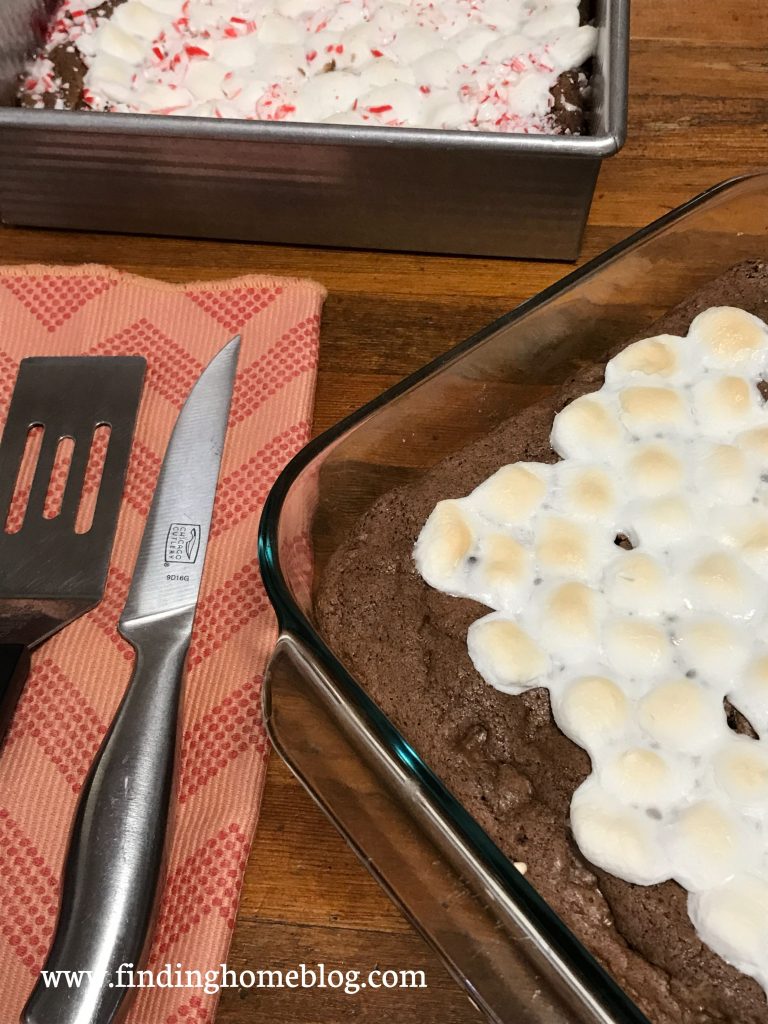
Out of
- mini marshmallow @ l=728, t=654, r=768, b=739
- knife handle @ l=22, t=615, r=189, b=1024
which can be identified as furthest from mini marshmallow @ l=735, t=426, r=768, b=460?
knife handle @ l=22, t=615, r=189, b=1024

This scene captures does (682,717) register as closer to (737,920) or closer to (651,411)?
(737,920)

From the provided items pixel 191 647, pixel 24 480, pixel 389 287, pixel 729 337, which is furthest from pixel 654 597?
pixel 24 480

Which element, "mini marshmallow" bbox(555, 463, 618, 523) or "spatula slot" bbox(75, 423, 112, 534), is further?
"spatula slot" bbox(75, 423, 112, 534)

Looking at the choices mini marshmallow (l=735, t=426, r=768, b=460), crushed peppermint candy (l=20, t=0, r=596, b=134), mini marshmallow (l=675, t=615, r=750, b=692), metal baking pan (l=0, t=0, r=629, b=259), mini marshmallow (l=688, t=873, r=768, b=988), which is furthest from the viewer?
crushed peppermint candy (l=20, t=0, r=596, b=134)

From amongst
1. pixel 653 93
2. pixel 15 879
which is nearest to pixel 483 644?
pixel 15 879

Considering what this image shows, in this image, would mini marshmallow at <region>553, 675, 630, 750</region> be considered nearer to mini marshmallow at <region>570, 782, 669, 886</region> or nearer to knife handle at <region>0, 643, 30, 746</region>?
mini marshmallow at <region>570, 782, 669, 886</region>

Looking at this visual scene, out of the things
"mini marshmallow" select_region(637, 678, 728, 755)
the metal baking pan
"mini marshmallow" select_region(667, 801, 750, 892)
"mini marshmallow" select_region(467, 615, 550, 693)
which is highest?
the metal baking pan
